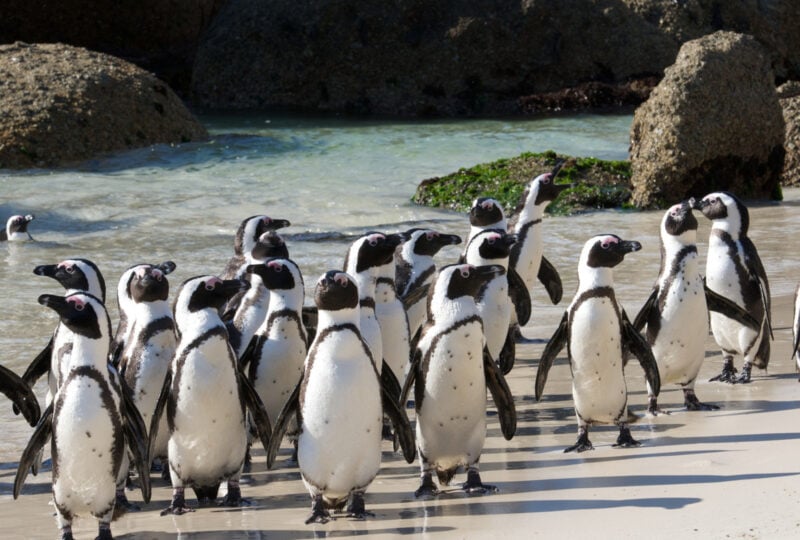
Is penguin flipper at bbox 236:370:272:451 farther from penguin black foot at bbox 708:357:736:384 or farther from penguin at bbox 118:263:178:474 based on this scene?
penguin black foot at bbox 708:357:736:384

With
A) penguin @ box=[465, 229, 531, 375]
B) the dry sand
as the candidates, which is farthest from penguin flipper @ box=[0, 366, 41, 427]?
penguin @ box=[465, 229, 531, 375]

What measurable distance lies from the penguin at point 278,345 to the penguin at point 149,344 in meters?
0.37

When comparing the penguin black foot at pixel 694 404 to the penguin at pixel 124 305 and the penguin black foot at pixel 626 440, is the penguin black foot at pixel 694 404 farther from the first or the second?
the penguin at pixel 124 305

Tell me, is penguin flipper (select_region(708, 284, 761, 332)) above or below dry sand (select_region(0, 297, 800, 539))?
above

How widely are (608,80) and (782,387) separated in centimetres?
1623

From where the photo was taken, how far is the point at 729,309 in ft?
22.3

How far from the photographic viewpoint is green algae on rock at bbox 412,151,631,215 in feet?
44.0

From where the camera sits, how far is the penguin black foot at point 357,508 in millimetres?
4934

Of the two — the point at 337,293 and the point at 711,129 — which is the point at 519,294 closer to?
the point at 337,293

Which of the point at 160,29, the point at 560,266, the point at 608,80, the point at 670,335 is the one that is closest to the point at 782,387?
the point at 670,335

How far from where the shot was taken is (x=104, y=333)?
494 centimetres

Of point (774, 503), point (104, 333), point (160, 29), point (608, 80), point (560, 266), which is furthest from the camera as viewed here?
point (160, 29)

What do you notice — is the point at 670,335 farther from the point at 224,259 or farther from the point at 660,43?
the point at 660,43

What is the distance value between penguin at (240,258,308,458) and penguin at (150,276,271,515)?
1.71 ft
